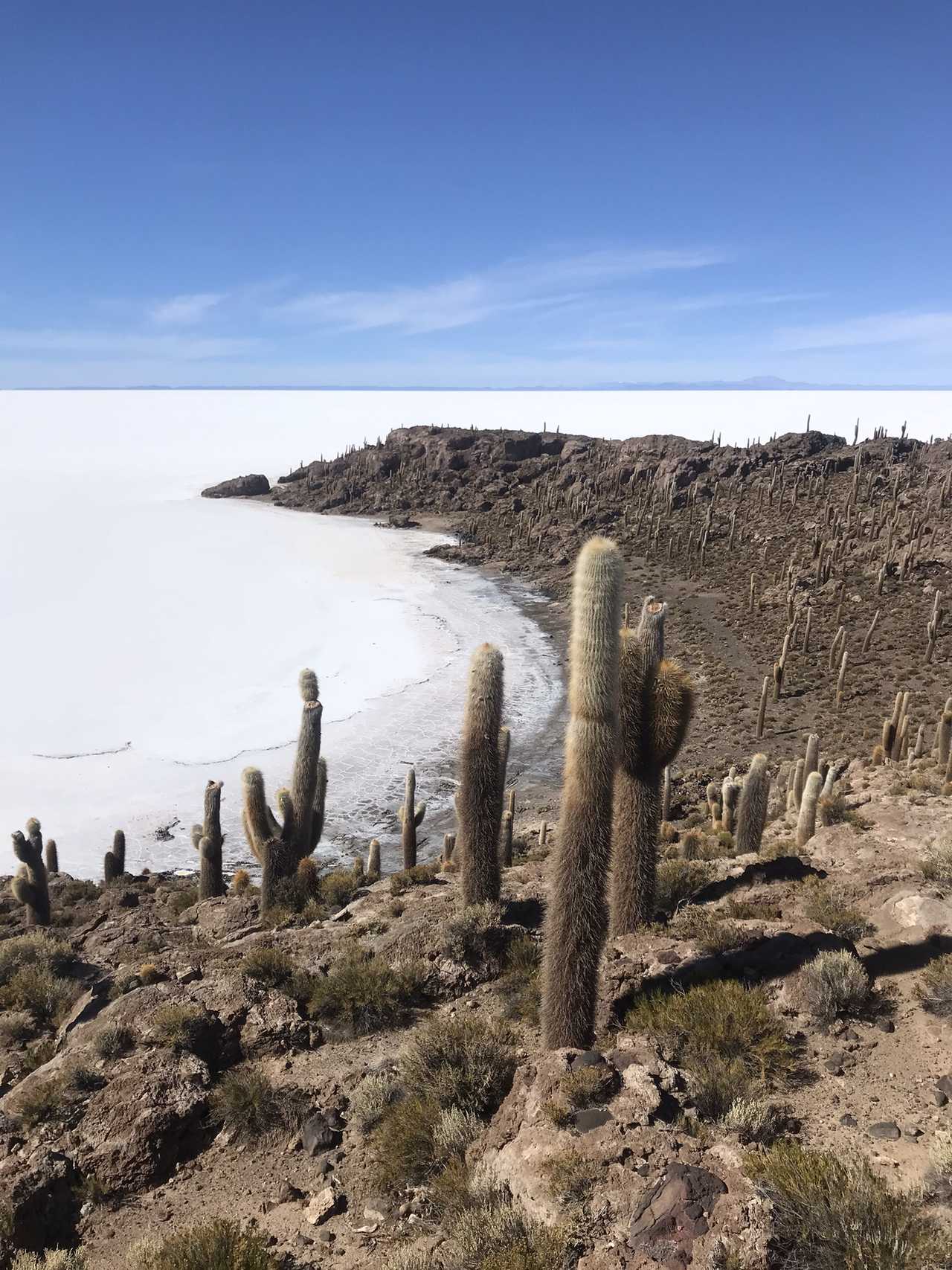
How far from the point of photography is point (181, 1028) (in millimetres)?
7996

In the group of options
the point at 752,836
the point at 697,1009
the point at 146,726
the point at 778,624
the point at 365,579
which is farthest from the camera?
the point at 365,579

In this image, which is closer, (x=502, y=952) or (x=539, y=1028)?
(x=539, y=1028)

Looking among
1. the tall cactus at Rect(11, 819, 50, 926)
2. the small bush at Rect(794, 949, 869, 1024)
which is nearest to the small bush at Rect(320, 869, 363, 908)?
the tall cactus at Rect(11, 819, 50, 926)

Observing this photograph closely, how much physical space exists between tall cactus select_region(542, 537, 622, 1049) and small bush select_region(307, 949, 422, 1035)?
212 cm

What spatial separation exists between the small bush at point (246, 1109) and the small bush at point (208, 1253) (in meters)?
1.50

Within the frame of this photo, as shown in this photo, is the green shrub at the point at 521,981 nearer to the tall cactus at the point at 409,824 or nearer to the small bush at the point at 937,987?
the small bush at the point at 937,987

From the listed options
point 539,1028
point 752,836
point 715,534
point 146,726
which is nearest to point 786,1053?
point 539,1028

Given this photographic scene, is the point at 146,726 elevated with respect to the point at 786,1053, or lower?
lower

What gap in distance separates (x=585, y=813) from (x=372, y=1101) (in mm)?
3068

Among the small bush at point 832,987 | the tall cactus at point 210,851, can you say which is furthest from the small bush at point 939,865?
the tall cactus at point 210,851

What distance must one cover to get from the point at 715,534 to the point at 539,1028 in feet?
156

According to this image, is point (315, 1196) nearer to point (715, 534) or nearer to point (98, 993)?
point (98, 993)

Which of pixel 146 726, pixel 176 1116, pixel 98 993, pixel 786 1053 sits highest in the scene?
pixel 786 1053

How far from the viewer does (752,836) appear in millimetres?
12523
